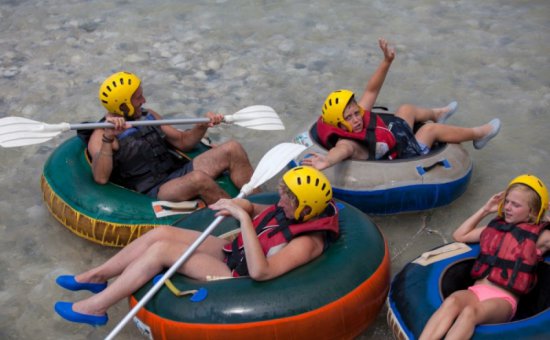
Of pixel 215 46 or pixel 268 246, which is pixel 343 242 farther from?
pixel 215 46

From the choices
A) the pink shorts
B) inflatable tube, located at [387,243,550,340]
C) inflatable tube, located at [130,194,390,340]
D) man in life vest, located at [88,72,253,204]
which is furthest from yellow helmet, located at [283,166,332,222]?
man in life vest, located at [88,72,253,204]

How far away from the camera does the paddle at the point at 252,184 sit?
372 centimetres

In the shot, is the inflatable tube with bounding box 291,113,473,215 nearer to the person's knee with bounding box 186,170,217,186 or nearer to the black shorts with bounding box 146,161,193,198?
the person's knee with bounding box 186,170,217,186

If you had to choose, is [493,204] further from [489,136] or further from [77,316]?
[77,316]

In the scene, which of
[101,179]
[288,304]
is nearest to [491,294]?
[288,304]

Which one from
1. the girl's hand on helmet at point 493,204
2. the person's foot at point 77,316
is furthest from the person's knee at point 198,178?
the girl's hand on helmet at point 493,204

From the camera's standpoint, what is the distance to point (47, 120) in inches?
268

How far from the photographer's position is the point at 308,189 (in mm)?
3814

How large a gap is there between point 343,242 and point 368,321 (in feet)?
1.45

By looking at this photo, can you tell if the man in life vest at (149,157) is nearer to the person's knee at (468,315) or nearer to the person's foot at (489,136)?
the person's foot at (489,136)

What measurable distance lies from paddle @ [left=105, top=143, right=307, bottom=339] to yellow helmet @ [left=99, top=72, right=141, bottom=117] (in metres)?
1.01

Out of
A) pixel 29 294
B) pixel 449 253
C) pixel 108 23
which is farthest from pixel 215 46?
pixel 449 253

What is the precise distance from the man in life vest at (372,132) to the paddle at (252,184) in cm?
35

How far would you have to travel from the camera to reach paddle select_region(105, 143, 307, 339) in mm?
3717
